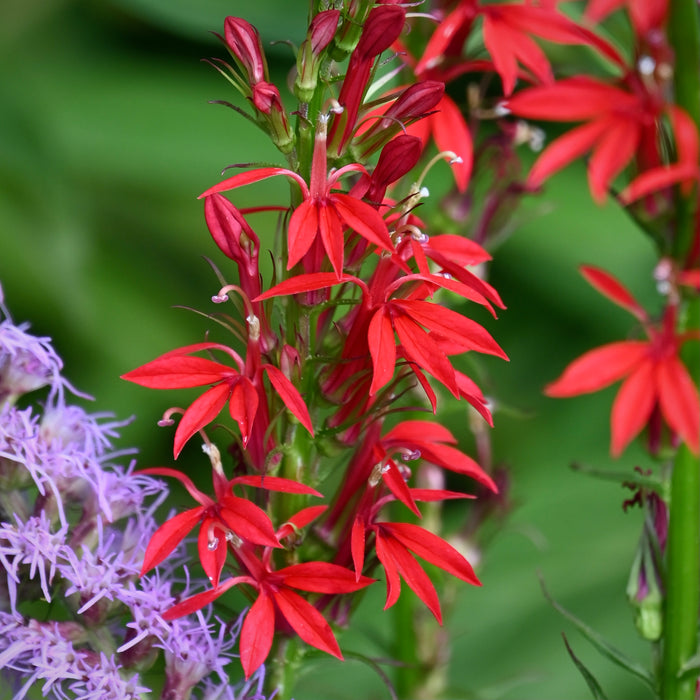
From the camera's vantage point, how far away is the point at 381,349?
38cm

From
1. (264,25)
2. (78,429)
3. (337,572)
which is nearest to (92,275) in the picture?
(264,25)

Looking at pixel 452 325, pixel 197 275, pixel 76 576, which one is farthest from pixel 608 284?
pixel 197 275

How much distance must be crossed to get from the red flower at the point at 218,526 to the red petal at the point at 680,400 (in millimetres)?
205

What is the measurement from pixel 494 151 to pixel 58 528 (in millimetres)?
376

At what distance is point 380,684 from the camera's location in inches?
34.0

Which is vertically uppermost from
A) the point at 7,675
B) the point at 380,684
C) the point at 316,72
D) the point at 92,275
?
the point at 316,72

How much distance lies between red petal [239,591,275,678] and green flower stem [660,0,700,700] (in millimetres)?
219

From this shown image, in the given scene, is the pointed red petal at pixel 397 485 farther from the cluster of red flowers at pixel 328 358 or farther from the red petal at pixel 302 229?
the red petal at pixel 302 229

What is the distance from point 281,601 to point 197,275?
75 cm

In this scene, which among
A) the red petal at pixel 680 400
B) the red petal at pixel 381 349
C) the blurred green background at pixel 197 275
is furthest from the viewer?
the blurred green background at pixel 197 275

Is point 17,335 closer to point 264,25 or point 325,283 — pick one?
point 325,283

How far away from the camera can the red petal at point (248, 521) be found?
392 mm

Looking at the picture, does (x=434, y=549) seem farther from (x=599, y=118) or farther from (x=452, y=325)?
(x=599, y=118)

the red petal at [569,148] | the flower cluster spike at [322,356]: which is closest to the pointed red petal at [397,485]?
the flower cluster spike at [322,356]
